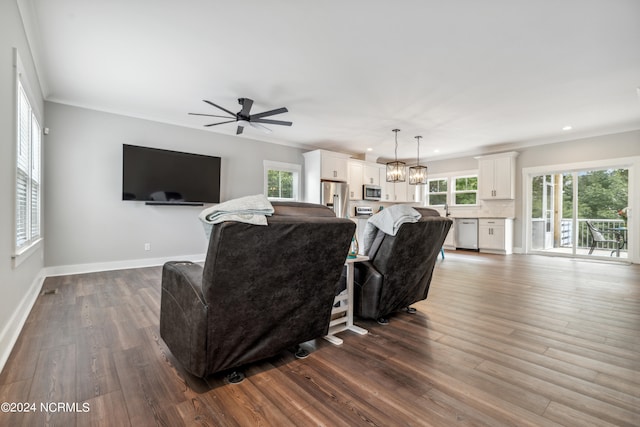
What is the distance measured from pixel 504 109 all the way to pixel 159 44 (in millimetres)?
4698

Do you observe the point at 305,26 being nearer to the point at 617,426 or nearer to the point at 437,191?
the point at 617,426

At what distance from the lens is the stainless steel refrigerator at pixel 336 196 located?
6.70 metres

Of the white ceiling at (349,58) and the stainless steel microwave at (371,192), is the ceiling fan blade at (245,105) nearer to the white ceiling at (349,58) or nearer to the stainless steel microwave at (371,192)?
the white ceiling at (349,58)

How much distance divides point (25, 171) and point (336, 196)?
16.9 feet

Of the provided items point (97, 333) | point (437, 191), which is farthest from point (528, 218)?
point (97, 333)

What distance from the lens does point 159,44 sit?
2.84 m

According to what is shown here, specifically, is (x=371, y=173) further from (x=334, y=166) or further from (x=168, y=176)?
(x=168, y=176)

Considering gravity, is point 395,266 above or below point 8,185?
below

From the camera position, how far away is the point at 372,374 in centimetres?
171

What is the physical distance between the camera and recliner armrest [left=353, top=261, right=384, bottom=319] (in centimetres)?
238

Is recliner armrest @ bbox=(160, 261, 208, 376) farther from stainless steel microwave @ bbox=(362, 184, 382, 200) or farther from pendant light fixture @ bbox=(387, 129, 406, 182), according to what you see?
stainless steel microwave @ bbox=(362, 184, 382, 200)

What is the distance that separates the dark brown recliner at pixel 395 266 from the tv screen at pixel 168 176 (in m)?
3.89

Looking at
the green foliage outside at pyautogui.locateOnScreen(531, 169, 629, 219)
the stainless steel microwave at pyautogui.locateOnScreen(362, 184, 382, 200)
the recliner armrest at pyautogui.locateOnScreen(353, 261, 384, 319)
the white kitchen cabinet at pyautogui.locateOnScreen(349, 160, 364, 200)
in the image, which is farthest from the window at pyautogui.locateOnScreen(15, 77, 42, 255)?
the green foliage outside at pyautogui.locateOnScreen(531, 169, 629, 219)

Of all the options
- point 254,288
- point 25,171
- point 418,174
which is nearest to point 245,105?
point 25,171
